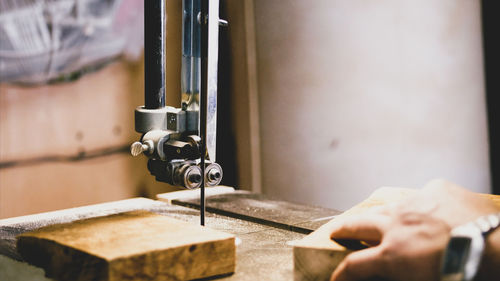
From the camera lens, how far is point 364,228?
1.07 metres

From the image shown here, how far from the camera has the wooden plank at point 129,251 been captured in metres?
1.05

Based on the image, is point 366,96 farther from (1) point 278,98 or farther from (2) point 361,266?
(2) point 361,266

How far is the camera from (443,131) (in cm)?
312

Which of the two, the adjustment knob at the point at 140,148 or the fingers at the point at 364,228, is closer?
the fingers at the point at 364,228

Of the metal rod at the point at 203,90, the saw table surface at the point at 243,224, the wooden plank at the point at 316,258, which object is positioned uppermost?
the metal rod at the point at 203,90

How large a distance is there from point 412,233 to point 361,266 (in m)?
0.10

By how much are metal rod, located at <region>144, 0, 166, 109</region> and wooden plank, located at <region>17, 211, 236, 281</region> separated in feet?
1.11

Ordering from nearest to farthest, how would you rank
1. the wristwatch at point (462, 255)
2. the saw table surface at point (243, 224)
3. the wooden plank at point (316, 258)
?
the wristwatch at point (462, 255), the wooden plank at point (316, 258), the saw table surface at point (243, 224)

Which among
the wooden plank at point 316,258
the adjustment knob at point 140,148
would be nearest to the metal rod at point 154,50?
the adjustment knob at point 140,148

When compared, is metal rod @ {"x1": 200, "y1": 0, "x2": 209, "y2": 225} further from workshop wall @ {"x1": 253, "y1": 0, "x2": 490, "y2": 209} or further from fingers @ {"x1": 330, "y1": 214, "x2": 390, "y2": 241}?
workshop wall @ {"x1": 253, "y1": 0, "x2": 490, "y2": 209}

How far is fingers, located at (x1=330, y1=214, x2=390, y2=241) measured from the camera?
104cm

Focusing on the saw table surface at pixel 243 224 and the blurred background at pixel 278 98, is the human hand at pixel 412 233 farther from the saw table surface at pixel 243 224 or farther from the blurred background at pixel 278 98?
the blurred background at pixel 278 98

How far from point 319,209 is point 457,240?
913 millimetres

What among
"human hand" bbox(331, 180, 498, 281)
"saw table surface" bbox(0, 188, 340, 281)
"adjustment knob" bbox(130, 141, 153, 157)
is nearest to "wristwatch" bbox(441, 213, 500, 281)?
"human hand" bbox(331, 180, 498, 281)
